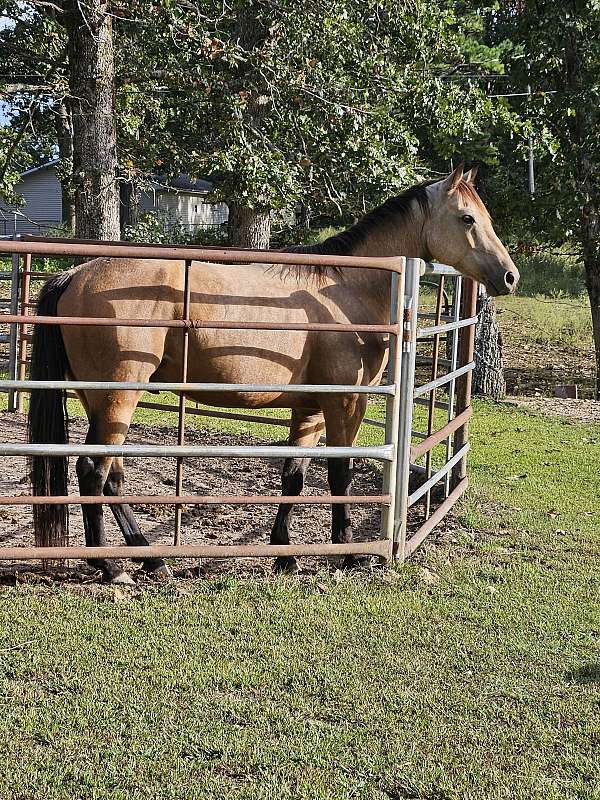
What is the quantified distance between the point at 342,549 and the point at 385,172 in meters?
7.91

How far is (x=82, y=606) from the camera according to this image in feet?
14.6

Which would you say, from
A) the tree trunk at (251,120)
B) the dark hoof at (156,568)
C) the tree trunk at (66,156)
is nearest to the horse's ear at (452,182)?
the dark hoof at (156,568)

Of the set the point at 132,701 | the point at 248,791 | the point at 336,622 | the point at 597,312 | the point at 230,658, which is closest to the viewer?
the point at 248,791

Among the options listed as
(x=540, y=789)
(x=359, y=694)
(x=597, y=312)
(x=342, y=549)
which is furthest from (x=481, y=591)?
(x=597, y=312)

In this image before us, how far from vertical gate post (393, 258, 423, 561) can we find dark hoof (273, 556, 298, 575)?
2.01 feet

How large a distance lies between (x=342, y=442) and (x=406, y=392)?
1.64 feet

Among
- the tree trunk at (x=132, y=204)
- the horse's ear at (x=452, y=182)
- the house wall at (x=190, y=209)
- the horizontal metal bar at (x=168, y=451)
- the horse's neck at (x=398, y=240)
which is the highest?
the house wall at (x=190, y=209)

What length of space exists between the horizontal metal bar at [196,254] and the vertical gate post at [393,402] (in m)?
0.15

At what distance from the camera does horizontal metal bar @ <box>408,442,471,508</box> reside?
5547 mm

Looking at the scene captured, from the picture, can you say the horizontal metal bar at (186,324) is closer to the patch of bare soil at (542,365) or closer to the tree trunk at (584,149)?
the tree trunk at (584,149)

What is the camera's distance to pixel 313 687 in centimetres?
A: 368

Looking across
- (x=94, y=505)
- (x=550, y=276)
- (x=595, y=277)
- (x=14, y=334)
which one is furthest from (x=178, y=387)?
(x=550, y=276)

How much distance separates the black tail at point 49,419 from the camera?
16.2 ft

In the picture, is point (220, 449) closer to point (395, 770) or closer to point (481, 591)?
point (481, 591)
